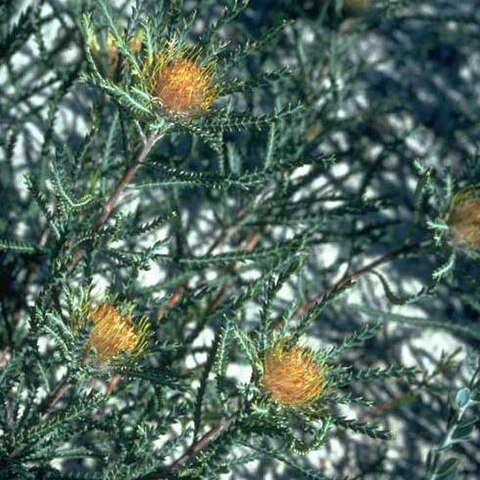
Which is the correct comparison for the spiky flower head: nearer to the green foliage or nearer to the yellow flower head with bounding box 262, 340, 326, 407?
the green foliage

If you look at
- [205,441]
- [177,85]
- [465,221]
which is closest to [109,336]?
[205,441]

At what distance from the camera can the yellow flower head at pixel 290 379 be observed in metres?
1.04

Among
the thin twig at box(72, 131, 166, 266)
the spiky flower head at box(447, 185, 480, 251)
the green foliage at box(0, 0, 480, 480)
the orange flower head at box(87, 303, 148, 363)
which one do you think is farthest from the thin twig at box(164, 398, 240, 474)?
the spiky flower head at box(447, 185, 480, 251)

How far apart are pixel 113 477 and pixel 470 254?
2.51 ft

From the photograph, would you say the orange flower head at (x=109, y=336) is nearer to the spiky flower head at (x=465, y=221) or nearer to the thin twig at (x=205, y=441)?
the thin twig at (x=205, y=441)

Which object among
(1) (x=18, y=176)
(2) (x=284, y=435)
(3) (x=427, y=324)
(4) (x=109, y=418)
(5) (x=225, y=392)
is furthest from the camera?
Result: (1) (x=18, y=176)

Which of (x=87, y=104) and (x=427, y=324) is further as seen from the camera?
(x=87, y=104)

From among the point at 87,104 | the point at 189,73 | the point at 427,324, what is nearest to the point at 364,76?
the point at 87,104

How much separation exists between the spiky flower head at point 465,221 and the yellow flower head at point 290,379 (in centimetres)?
47

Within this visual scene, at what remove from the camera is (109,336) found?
1.04m

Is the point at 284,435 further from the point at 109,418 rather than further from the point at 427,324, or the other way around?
the point at 427,324

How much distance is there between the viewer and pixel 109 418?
1316mm

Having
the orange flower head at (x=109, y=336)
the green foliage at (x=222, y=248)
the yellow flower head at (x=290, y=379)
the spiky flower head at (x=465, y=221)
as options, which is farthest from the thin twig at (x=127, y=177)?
the spiky flower head at (x=465, y=221)

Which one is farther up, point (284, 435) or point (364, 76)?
point (364, 76)
